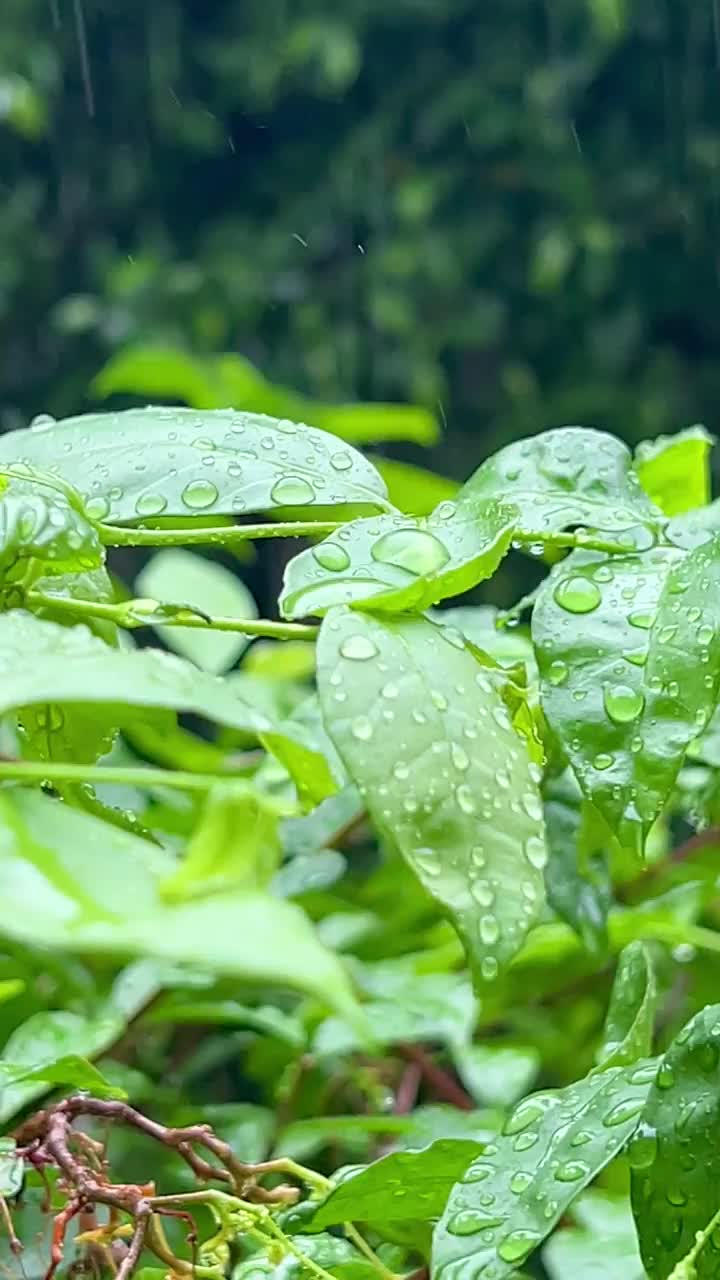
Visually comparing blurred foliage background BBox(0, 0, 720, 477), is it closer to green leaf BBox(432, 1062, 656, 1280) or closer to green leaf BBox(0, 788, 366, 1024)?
green leaf BBox(432, 1062, 656, 1280)

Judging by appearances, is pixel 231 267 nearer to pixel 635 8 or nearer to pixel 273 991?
pixel 635 8

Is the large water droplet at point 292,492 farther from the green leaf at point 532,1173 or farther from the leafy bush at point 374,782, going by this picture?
the green leaf at point 532,1173

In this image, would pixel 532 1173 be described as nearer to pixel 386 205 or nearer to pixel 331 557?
pixel 331 557

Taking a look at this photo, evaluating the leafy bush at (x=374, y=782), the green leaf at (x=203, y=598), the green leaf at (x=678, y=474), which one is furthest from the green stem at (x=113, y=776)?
the green leaf at (x=203, y=598)

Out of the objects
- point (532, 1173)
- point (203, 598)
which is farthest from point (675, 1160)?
point (203, 598)

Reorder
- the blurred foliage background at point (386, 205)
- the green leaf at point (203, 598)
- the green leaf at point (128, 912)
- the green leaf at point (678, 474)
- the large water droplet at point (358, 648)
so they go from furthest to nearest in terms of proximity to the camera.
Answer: the blurred foliage background at point (386, 205) → the green leaf at point (203, 598) → the green leaf at point (678, 474) → the large water droplet at point (358, 648) → the green leaf at point (128, 912)

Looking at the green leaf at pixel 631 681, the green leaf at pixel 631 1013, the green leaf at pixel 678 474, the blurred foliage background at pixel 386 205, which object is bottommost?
the blurred foliage background at pixel 386 205

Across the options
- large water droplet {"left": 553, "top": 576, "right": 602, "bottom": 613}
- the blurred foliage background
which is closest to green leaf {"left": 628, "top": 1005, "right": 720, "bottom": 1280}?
large water droplet {"left": 553, "top": 576, "right": 602, "bottom": 613}

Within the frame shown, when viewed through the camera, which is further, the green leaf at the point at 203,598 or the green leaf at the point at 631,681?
the green leaf at the point at 203,598
